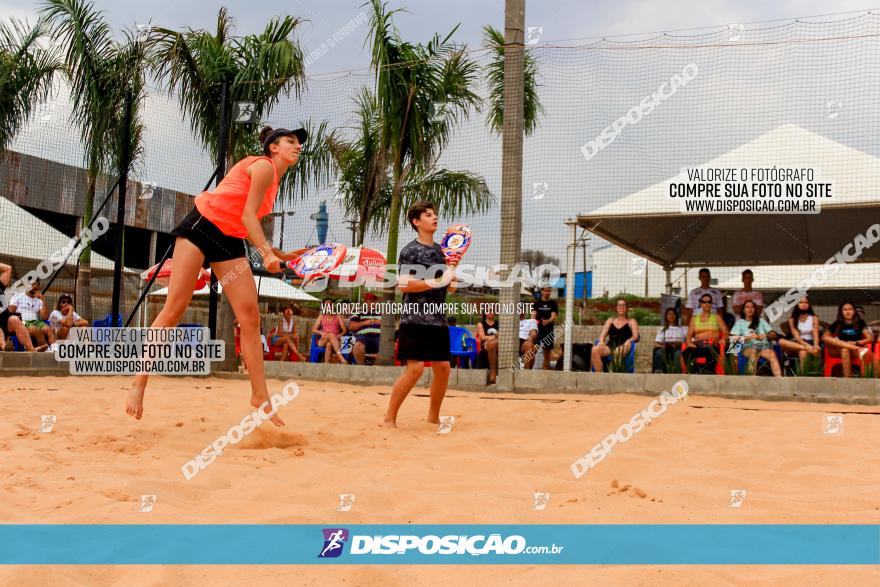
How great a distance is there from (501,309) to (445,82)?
377cm

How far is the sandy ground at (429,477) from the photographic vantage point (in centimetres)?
212

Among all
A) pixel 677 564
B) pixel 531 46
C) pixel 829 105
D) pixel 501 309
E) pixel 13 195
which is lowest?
pixel 677 564

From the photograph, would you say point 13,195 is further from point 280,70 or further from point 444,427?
point 444,427

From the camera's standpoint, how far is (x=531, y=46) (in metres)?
8.30

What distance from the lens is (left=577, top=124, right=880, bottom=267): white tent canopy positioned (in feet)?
27.4

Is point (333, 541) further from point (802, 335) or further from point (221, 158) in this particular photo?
point (802, 335)

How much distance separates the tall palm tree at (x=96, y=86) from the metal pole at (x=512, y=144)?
4921 mm

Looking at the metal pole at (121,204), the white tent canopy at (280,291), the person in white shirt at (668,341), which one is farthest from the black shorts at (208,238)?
the white tent canopy at (280,291)

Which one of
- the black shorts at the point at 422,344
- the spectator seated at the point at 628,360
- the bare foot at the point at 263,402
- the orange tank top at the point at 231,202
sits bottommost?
the bare foot at the point at 263,402

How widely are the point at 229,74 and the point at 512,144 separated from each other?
4.67 meters

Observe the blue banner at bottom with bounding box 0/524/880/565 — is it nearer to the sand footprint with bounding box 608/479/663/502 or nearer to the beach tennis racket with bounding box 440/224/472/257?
the sand footprint with bounding box 608/479/663/502

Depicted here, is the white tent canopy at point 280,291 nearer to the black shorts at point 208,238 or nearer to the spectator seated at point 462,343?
the spectator seated at point 462,343

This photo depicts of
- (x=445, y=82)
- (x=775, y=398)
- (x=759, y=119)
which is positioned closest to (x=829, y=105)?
(x=759, y=119)

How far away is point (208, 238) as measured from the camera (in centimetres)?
423
